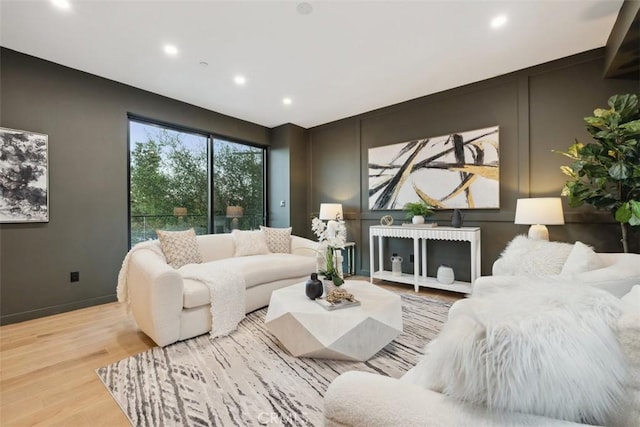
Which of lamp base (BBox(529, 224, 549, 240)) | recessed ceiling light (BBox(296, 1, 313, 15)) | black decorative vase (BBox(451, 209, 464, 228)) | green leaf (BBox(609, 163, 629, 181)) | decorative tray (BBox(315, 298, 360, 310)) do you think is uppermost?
recessed ceiling light (BBox(296, 1, 313, 15))

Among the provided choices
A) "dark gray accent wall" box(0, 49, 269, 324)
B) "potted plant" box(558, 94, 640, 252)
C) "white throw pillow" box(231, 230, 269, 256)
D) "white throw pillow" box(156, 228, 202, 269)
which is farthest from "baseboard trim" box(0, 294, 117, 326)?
"potted plant" box(558, 94, 640, 252)

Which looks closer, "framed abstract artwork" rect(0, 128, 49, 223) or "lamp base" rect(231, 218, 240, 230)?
"framed abstract artwork" rect(0, 128, 49, 223)

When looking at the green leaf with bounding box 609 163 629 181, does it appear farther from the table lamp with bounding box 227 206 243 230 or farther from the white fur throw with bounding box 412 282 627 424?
the table lamp with bounding box 227 206 243 230

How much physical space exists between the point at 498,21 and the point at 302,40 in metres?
1.75

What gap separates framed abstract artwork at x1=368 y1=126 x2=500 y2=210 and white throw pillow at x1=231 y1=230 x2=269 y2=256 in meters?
1.91

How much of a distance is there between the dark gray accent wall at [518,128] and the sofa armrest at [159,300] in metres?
3.16

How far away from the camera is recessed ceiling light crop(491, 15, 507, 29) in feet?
7.88

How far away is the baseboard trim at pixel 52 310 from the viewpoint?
9.11 ft

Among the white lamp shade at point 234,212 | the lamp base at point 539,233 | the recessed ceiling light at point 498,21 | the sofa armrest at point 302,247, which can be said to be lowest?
the sofa armrest at point 302,247

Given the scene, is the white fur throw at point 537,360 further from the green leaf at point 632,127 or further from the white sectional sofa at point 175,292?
the green leaf at point 632,127

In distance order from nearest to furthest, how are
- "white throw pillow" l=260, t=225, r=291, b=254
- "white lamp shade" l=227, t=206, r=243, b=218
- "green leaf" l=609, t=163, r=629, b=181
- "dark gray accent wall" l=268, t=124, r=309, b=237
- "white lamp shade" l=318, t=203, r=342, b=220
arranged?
"green leaf" l=609, t=163, r=629, b=181
"white throw pillow" l=260, t=225, r=291, b=254
"white lamp shade" l=318, t=203, r=342, b=220
"white lamp shade" l=227, t=206, r=243, b=218
"dark gray accent wall" l=268, t=124, r=309, b=237

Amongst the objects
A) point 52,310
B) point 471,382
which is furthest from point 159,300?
point 471,382

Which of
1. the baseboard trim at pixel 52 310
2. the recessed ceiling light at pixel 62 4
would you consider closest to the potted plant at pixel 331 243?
the recessed ceiling light at pixel 62 4

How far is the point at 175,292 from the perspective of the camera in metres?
2.28
